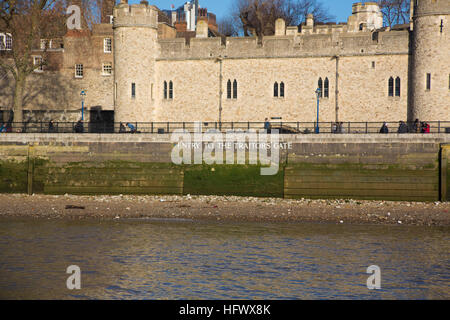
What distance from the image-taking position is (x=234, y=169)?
106ft

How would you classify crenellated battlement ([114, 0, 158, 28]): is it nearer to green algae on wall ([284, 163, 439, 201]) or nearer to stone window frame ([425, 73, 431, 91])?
green algae on wall ([284, 163, 439, 201])

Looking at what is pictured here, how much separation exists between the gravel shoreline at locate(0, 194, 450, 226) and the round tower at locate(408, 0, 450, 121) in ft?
35.5

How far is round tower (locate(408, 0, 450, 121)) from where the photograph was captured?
37969 mm

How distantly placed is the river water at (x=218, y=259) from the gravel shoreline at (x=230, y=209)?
103 centimetres

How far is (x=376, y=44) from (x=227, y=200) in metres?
16.3

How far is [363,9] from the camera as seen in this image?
6700 cm

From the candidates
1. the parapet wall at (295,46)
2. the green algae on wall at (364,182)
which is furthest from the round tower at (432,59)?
the green algae on wall at (364,182)

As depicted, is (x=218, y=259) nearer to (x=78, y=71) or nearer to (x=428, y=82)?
(x=428, y=82)

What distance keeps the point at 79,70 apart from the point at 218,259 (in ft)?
117

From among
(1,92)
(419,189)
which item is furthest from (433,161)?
(1,92)

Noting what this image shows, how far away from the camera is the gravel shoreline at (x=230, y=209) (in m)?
26.6

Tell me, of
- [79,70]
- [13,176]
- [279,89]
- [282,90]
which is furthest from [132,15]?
[13,176]

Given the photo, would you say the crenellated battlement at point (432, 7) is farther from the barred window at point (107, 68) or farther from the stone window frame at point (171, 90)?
the barred window at point (107, 68)

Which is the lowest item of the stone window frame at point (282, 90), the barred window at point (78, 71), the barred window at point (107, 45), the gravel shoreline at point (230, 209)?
the gravel shoreline at point (230, 209)
